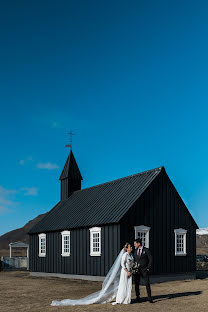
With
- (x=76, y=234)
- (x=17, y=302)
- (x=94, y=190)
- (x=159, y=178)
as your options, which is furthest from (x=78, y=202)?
(x=17, y=302)

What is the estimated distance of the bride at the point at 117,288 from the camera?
13.9 m

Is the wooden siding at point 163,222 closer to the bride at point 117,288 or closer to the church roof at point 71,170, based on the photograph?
the bride at point 117,288

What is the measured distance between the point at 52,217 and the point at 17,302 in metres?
16.1

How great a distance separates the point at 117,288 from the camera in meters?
14.4

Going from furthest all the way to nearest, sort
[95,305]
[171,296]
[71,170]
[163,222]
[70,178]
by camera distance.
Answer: [71,170]
[70,178]
[163,222]
[171,296]
[95,305]

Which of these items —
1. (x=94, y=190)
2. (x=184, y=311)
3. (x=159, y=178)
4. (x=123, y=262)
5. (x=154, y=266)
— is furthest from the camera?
(x=94, y=190)

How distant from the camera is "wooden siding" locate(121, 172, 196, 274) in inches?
896

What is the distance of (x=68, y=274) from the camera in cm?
→ 2603

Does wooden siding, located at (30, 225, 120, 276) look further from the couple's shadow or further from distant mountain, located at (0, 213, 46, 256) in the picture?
distant mountain, located at (0, 213, 46, 256)

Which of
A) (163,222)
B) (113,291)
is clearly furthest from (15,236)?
(113,291)

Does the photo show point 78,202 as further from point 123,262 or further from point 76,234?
point 123,262

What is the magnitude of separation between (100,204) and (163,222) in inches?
158

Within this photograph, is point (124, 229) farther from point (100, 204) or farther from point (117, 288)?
point (117, 288)

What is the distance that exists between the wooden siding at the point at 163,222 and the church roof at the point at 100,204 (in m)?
0.53
